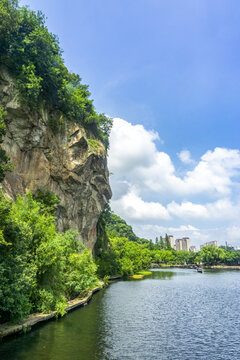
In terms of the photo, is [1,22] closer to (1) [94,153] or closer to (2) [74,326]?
(1) [94,153]

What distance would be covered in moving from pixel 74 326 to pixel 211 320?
11.7 metres

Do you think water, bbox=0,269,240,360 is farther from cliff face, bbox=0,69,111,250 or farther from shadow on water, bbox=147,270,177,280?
shadow on water, bbox=147,270,177,280

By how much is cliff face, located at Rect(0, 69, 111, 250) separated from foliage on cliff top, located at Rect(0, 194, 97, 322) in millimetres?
7066

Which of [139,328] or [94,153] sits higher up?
[94,153]

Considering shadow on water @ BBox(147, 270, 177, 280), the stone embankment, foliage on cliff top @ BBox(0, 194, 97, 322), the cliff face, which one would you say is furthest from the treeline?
the stone embankment

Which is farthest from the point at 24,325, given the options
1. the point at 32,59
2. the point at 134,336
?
the point at 32,59

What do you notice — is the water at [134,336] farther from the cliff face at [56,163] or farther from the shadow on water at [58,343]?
the cliff face at [56,163]

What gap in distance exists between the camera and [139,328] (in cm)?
1833

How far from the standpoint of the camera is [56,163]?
35156mm

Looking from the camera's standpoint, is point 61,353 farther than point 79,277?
No

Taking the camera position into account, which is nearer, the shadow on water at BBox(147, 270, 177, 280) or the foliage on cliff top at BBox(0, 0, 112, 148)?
the foliage on cliff top at BBox(0, 0, 112, 148)

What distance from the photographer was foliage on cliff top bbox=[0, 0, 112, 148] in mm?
29312

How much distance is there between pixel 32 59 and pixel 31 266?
2633 cm

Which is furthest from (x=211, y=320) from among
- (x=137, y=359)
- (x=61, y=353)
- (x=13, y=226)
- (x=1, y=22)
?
(x=1, y=22)
